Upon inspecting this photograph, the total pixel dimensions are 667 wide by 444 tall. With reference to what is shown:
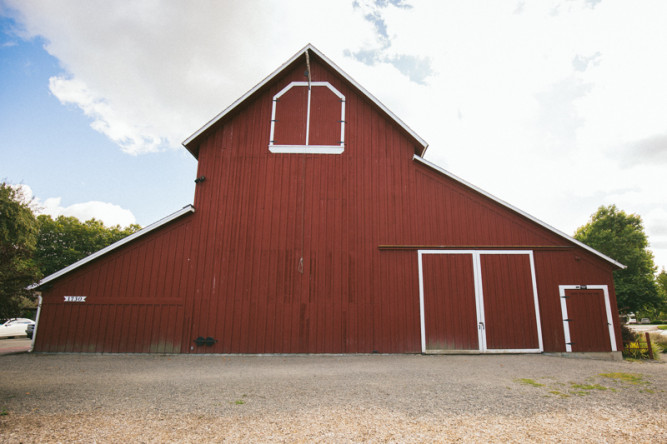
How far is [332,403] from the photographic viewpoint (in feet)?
15.7

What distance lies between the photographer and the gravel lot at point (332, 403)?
3.73 meters

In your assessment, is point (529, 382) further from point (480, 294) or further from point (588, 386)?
point (480, 294)

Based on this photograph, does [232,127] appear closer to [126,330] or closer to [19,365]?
[126,330]

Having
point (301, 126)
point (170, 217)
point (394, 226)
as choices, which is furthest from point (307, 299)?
point (301, 126)

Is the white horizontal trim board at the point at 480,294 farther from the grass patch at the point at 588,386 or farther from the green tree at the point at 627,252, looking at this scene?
the green tree at the point at 627,252

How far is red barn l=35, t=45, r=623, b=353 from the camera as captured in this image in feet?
32.4

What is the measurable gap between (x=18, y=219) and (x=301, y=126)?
21807 millimetres

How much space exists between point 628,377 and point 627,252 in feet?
95.5

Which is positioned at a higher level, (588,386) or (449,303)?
(449,303)

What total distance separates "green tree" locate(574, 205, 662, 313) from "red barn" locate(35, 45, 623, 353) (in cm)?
2339

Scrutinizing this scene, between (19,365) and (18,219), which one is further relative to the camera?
(18,219)

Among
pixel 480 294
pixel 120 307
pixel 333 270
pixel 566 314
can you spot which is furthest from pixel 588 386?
pixel 120 307

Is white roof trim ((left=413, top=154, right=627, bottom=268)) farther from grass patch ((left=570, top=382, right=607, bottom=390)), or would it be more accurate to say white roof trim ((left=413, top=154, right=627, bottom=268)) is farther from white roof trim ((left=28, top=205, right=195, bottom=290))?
white roof trim ((left=28, top=205, right=195, bottom=290))

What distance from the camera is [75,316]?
9.87 metres
